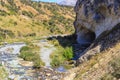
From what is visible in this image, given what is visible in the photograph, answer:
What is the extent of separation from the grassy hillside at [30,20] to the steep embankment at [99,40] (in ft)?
129

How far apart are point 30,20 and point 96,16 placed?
271 feet

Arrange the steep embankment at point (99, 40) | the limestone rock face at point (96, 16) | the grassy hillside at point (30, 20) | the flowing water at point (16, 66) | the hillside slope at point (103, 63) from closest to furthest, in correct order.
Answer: the hillside slope at point (103, 63) < the steep embankment at point (99, 40) < the flowing water at point (16, 66) < the limestone rock face at point (96, 16) < the grassy hillside at point (30, 20)

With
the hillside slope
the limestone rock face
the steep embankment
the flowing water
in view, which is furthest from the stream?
the limestone rock face

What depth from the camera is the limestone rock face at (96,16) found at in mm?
46069

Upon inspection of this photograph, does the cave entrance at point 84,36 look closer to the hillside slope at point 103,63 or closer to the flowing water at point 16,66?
the flowing water at point 16,66

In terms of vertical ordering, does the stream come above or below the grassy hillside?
above

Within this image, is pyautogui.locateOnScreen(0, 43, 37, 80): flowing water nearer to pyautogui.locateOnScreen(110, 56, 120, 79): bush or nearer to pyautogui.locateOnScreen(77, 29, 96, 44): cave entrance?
pyautogui.locateOnScreen(110, 56, 120, 79): bush

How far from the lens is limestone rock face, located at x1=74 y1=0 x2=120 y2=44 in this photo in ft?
151

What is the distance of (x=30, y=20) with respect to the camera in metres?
135

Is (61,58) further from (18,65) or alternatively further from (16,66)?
(16,66)

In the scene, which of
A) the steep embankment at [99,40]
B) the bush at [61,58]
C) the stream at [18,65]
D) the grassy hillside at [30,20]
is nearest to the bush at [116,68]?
the steep embankment at [99,40]

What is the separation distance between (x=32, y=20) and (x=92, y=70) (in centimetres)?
10755

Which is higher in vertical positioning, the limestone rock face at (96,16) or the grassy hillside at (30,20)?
the limestone rock face at (96,16)

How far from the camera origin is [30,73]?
39.4 m
